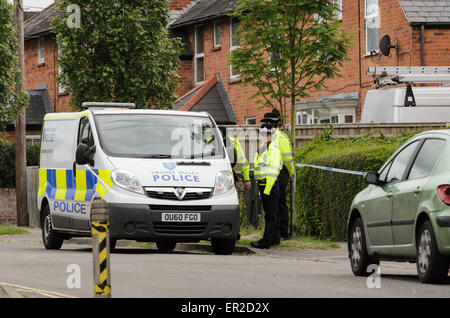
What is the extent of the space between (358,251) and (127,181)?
377 cm

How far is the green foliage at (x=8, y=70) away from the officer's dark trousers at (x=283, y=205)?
11391mm

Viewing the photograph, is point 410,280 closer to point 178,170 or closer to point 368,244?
point 368,244

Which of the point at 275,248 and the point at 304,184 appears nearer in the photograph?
the point at 275,248

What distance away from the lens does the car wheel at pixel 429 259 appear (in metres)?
10.1

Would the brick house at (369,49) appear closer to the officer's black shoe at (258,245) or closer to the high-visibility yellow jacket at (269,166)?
the high-visibility yellow jacket at (269,166)

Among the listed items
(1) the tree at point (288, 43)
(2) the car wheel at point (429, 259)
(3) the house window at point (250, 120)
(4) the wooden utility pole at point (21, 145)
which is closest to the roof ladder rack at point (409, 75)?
(1) the tree at point (288, 43)

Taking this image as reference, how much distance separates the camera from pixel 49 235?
1736 cm

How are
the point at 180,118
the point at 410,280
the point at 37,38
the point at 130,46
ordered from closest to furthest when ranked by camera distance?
the point at 410,280 → the point at 180,118 → the point at 130,46 → the point at 37,38

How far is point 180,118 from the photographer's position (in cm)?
1592

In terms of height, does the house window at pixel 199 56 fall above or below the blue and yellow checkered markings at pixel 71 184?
above

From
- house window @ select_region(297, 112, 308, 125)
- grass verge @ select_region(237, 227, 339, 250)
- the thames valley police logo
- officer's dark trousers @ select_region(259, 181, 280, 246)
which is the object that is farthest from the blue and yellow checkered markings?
house window @ select_region(297, 112, 308, 125)

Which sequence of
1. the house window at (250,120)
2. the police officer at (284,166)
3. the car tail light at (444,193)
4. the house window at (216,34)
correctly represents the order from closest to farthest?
the car tail light at (444,193)
the police officer at (284,166)
the house window at (250,120)
the house window at (216,34)

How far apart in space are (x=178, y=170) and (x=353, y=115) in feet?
51.8
